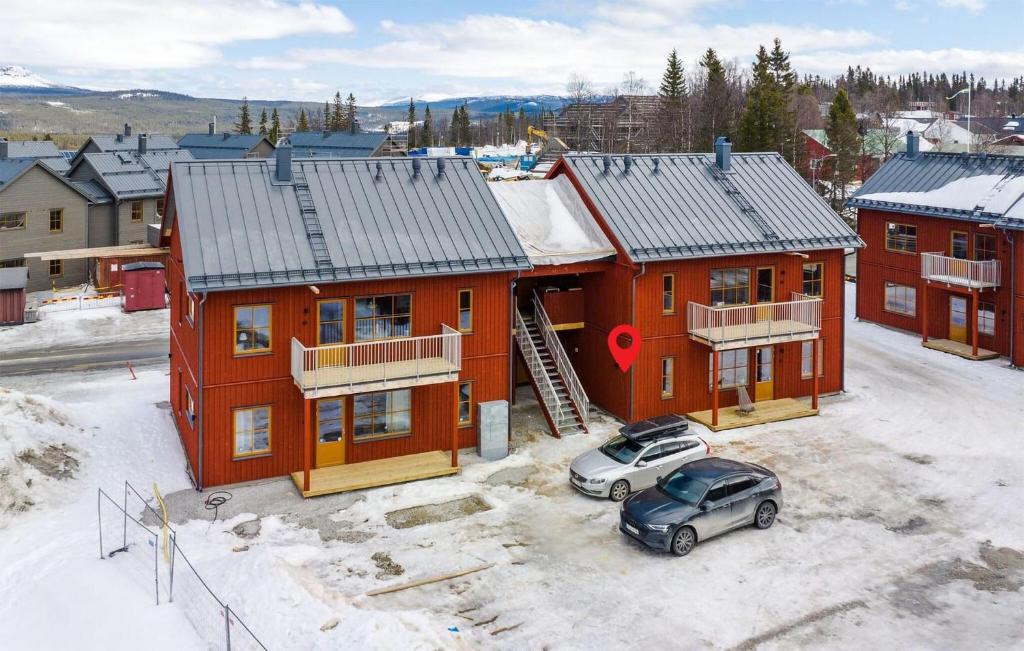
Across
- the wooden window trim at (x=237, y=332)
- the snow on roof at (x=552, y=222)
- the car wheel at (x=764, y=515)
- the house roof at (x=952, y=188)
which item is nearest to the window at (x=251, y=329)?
the wooden window trim at (x=237, y=332)

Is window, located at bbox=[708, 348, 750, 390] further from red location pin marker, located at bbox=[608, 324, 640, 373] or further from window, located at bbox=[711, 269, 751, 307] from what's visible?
red location pin marker, located at bbox=[608, 324, 640, 373]

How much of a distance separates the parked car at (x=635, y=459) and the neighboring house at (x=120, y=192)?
41681mm

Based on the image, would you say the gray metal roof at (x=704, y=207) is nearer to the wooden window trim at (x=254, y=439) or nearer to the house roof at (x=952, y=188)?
the house roof at (x=952, y=188)

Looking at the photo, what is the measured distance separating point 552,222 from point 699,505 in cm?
1267

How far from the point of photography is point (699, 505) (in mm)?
18359

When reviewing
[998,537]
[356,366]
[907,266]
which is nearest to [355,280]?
[356,366]

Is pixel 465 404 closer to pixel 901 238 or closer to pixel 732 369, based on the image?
pixel 732 369

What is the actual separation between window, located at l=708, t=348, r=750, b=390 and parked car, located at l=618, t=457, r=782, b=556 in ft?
27.9

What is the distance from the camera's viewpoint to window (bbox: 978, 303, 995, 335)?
113 ft

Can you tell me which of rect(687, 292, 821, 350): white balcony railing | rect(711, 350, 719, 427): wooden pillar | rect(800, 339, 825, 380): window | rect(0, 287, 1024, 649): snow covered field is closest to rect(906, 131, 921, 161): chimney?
rect(800, 339, 825, 380): window

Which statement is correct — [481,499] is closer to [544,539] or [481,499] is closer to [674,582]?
[544,539]

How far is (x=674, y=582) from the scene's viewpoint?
17031 mm

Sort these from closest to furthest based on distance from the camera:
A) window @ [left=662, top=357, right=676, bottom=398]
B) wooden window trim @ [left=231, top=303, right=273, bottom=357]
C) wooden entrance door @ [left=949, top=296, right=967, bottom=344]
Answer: wooden window trim @ [left=231, top=303, right=273, bottom=357]
window @ [left=662, top=357, right=676, bottom=398]
wooden entrance door @ [left=949, top=296, right=967, bottom=344]

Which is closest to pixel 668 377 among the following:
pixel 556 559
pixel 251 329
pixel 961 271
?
pixel 556 559
